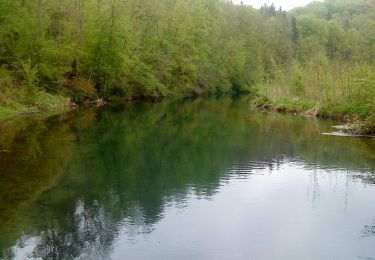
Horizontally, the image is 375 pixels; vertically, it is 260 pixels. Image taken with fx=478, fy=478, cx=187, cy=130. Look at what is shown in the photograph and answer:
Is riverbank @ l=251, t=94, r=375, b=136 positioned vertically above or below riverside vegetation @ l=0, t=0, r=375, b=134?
below

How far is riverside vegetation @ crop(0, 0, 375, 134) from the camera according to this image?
39375 millimetres

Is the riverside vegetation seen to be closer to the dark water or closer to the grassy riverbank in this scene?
the grassy riverbank

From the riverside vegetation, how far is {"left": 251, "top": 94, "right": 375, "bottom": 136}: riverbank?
0.11 metres

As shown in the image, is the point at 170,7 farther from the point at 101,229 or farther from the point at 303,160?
the point at 101,229

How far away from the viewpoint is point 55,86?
4772cm

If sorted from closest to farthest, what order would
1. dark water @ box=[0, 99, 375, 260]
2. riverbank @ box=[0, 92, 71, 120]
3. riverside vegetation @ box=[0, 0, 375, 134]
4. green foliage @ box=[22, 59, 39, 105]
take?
dark water @ box=[0, 99, 375, 260] → riverbank @ box=[0, 92, 71, 120] → riverside vegetation @ box=[0, 0, 375, 134] → green foliage @ box=[22, 59, 39, 105]

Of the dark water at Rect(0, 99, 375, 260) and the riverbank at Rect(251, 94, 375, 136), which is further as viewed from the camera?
the riverbank at Rect(251, 94, 375, 136)

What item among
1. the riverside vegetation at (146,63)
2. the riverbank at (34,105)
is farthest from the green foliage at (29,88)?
the riverbank at (34,105)

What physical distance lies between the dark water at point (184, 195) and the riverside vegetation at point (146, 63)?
9.42m

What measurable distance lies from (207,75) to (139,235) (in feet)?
228

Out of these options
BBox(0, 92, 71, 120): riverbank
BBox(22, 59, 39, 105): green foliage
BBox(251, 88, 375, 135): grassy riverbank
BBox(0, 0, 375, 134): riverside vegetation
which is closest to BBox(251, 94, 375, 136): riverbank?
BBox(251, 88, 375, 135): grassy riverbank

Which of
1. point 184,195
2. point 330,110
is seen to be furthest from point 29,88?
point 184,195

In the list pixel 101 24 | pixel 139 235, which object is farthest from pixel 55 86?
pixel 139 235

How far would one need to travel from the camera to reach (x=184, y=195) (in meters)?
16.0
